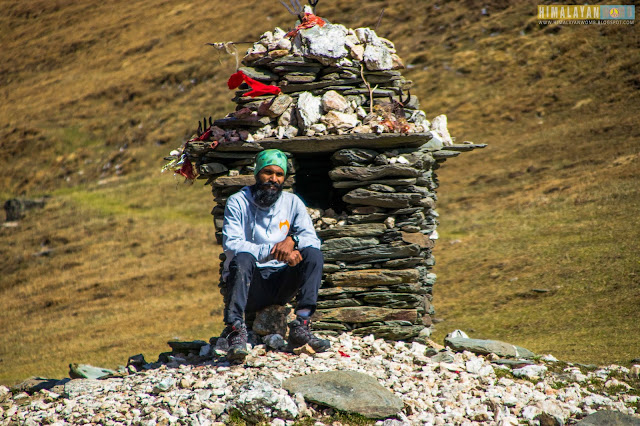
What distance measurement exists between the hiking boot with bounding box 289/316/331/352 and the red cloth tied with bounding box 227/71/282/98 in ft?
10.7

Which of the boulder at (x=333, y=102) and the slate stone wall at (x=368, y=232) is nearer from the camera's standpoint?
the slate stone wall at (x=368, y=232)

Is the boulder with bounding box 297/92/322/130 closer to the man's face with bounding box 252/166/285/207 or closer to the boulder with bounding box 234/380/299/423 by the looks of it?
the man's face with bounding box 252/166/285/207

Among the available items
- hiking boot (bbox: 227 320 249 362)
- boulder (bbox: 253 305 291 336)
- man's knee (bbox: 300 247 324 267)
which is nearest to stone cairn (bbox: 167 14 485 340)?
boulder (bbox: 253 305 291 336)

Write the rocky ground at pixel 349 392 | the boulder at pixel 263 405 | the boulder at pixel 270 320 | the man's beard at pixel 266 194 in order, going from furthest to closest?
1. the boulder at pixel 270 320
2. the man's beard at pixel 266 194
3. the rocky ground at pixel 349 392
4. the boulder at pixel 263 405

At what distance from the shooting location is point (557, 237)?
1991 cm

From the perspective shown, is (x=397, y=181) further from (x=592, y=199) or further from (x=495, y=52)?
(x=495, y=52)

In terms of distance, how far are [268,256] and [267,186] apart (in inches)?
29.3

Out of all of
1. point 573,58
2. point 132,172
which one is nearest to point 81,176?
point 132,172

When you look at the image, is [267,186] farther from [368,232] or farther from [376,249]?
[376,249]

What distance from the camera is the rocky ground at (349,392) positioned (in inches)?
233

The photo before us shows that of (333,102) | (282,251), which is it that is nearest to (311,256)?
(282,251)

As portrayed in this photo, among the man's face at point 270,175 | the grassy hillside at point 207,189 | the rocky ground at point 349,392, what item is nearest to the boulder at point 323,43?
the man's face at point 270,175

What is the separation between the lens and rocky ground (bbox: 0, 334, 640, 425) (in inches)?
233

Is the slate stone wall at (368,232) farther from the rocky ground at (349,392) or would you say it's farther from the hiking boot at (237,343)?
the hiking boot at (237,343)
